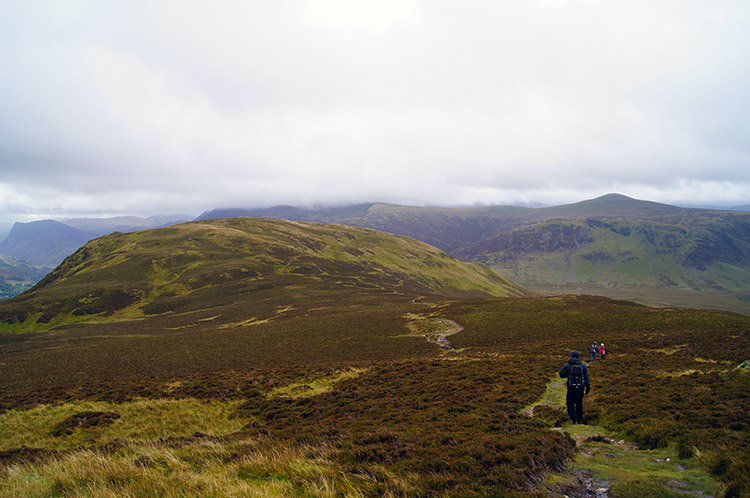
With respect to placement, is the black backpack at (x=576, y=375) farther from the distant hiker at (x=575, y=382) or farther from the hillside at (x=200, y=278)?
the hillside at (x=200, y=278)

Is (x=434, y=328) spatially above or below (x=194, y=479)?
below

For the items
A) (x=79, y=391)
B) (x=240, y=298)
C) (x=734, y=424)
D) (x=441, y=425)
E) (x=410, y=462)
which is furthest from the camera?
(x=240, y=298)

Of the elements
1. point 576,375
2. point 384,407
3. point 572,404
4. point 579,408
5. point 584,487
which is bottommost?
point 384,407

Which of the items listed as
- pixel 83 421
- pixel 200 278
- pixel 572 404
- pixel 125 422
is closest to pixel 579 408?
pixel 572 404

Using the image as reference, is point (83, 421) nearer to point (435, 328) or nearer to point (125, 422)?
point (125, 422)

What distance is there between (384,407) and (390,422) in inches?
158

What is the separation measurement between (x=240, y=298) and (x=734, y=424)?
110287mm

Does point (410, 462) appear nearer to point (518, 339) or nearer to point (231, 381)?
point (231, 381)

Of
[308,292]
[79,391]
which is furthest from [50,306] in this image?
[79,391]

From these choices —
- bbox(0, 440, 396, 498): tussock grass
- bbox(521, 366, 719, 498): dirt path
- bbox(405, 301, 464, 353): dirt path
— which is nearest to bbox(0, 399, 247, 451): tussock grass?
bbox(0, 440, 396, 498): tussock grass

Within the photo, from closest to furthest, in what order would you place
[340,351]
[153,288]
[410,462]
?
[410,462] → [340,351] → [153,288]

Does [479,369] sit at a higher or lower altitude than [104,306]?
higher

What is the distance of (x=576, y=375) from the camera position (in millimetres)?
13273

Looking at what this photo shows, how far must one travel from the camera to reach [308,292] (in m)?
109
